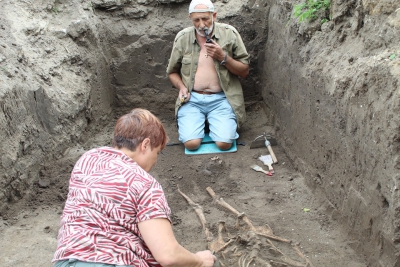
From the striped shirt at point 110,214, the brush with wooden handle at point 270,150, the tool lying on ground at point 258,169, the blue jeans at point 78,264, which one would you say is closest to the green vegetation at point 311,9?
the brush with wooden handle at point 270,150

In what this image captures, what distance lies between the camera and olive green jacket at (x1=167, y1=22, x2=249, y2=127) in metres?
5.61

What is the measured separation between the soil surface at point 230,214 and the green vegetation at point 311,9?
1.46 m

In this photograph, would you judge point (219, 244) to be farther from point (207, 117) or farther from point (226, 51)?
point (226, 51)

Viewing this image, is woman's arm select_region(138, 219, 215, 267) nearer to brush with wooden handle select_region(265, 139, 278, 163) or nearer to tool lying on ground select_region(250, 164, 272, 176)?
tool lying on ground select_region(250, 164, 272, 176)

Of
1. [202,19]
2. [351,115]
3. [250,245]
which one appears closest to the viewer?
[250,245]

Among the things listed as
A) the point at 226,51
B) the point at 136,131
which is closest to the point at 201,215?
the point at 136,131

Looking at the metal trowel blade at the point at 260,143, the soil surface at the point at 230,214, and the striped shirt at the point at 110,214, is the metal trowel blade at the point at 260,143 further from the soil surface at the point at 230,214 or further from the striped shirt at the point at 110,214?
the striped shirt at the point at 110,214

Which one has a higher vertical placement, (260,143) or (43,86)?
(43,86)

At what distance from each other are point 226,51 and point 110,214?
3.78 m

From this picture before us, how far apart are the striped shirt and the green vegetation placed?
300cm

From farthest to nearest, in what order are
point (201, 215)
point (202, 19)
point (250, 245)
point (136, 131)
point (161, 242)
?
point (202, 19)
point (201, 215)
point (250, 245)
point (136, 131)
point (161, 242)

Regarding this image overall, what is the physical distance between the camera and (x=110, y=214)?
2.12 meters

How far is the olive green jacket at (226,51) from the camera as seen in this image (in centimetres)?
561

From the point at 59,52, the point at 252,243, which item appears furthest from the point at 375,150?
the point at 59,52
